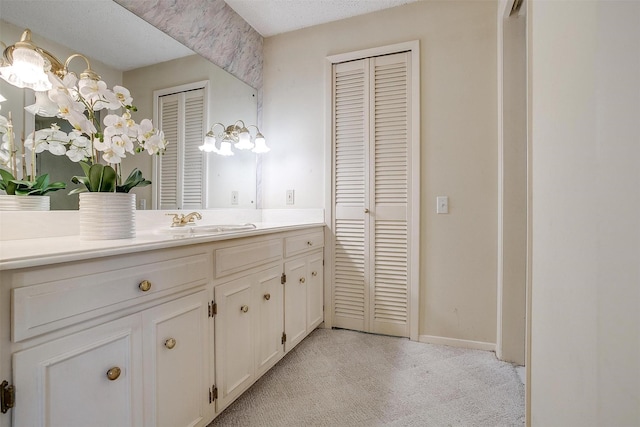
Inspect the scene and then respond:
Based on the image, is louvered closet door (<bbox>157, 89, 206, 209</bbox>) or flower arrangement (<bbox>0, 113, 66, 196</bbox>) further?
louvered closet door (<bbox>157, 89, 206, 209</bbox>)

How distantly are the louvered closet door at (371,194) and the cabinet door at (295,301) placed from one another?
42 centimetres

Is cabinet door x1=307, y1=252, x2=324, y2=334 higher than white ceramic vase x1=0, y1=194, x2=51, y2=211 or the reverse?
the reverse

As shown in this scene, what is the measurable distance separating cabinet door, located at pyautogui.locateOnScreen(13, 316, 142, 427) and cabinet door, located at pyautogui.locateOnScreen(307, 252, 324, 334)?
130cm

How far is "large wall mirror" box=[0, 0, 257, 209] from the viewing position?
1.16 meters

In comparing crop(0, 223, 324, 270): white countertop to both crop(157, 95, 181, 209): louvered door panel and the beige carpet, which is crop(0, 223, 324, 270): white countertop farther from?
the beige carpet

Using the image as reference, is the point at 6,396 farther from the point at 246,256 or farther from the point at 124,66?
the point at 124,66

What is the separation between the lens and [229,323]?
1.38 metres

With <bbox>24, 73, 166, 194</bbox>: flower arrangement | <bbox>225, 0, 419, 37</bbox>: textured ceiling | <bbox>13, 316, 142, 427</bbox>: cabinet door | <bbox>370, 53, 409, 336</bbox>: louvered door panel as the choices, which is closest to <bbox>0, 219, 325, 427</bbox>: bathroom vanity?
<bbox>13, 316, 142, 427</bbox>: cabinet door

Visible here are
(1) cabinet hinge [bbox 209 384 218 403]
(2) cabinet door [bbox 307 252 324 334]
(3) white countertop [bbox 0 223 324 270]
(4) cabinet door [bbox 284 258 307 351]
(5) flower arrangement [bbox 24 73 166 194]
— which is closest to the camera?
(3) white countertop [bbox 0 223 324 270]

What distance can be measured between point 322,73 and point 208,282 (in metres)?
1.93

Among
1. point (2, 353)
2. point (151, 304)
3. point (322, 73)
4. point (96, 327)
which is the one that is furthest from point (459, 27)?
point (2, 353)

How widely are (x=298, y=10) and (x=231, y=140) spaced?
111 centimetres

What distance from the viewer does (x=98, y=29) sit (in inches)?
56.1

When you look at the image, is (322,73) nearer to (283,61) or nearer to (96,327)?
(283,61)
